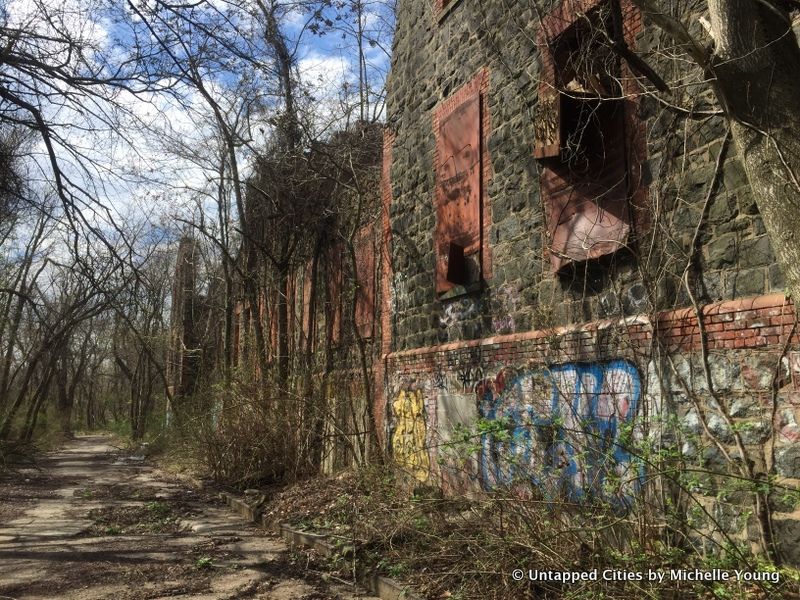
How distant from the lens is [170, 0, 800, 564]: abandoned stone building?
14.8 feet

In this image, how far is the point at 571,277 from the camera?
6.18m

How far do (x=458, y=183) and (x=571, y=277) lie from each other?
104 inches

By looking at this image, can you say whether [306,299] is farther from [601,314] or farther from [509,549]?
[509,549]

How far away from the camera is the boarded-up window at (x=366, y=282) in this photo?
428 inches

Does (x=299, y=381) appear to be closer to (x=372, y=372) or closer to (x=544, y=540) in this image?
(x=372, y=372)

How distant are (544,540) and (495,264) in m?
3.50

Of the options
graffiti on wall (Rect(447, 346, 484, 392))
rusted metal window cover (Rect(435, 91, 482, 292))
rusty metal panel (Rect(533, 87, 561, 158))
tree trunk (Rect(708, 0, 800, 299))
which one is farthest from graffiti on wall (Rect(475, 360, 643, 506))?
rusted metal window cover (Rect(435, 91, 482, 292))

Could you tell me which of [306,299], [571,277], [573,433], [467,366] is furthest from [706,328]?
[306,299]

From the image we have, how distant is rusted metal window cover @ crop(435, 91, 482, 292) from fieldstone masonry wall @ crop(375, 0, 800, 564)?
21cm

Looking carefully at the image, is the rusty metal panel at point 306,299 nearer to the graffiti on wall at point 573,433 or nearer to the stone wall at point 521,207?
the stone wall at point 521,207

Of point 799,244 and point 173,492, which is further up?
point 799,244

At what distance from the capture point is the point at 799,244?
351 cm

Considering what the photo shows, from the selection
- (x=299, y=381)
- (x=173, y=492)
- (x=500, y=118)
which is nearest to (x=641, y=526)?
(x=500, y=118)

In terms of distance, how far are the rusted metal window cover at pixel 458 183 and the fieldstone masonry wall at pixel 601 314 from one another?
0.21 metres
